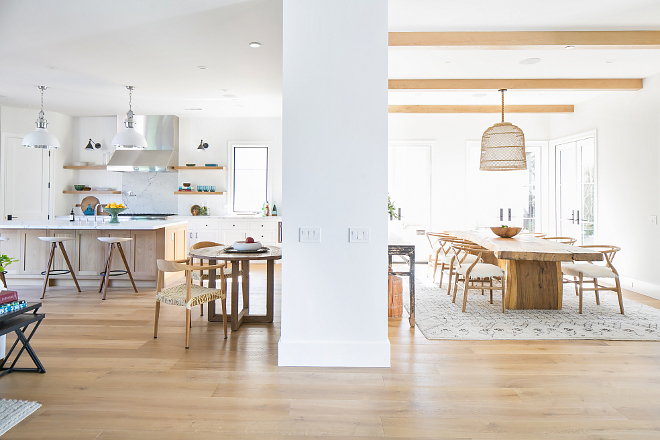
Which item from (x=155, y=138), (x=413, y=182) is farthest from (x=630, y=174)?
(x=155, y=138)

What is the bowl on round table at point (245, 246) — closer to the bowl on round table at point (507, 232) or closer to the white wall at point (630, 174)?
the bowl on round table at point (507, 232)

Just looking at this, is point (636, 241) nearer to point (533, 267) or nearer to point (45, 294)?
point (533, 267)

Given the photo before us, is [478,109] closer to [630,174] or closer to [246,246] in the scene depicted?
[630,174]

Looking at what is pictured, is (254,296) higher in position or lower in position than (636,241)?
lower

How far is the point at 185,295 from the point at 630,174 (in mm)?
5818

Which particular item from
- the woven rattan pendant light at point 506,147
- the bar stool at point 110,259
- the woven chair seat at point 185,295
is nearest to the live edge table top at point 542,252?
the woven rattan pendant light at point 506,147

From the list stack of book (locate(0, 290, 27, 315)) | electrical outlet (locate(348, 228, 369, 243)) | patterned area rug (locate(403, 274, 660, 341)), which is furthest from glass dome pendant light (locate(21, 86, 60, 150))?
patterned area rug (locate(403, 274, 660, 341))

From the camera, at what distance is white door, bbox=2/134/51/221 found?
6.99 metres

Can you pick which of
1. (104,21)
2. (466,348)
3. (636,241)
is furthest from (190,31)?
(636,241)

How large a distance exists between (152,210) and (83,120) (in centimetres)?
215

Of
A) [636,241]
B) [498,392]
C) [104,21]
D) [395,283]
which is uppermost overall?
[104,21]

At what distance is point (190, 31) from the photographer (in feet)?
13.3

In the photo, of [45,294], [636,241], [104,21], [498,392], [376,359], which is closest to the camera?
[498,392]

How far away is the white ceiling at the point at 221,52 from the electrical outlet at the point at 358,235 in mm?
1994
